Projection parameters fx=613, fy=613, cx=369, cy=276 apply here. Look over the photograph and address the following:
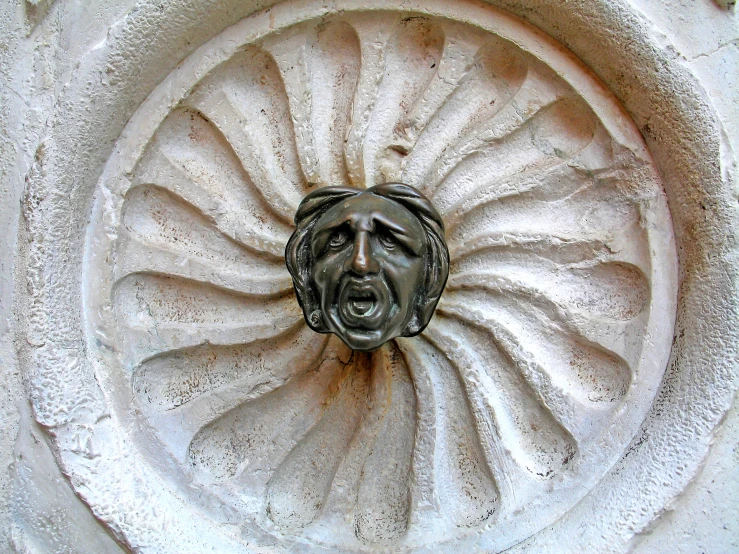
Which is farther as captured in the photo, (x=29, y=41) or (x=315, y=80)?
(x=315, y=80)

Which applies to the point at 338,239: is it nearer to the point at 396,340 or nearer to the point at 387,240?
the point at 387,240

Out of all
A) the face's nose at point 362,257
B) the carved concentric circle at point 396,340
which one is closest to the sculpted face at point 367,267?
the face's nose at point 362,257

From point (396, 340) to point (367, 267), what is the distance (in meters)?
0.32

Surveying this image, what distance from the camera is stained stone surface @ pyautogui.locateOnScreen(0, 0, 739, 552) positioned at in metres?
1.18

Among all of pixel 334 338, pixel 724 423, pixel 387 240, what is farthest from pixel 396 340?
pixel 724 423

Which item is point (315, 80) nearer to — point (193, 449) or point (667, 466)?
point (193, 449)

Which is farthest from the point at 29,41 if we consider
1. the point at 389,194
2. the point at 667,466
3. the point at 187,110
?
the point at 667,466

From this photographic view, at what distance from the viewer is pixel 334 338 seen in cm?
136

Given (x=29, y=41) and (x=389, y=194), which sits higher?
(x=29, y=41)

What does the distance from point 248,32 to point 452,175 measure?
21.2 inches

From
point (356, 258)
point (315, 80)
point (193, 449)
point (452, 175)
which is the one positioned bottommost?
point (193, 449)

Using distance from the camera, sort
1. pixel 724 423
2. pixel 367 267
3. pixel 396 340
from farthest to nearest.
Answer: pixel 396 340, pixel 724 423, pixel 367 267

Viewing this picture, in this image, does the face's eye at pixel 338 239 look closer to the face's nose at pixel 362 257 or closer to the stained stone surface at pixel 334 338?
the face's nose at pixel 362 257

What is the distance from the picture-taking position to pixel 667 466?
1124 millimetres
